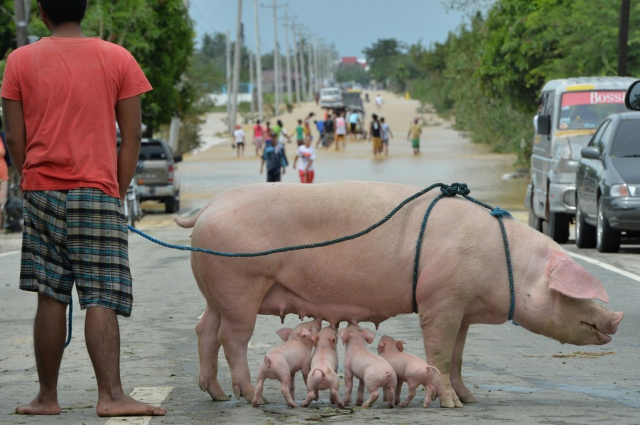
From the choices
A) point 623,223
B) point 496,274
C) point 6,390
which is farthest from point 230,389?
point 623,223

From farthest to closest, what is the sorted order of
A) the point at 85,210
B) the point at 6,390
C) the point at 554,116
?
the point at 554,116
the point at 6,390
the point at 85,210

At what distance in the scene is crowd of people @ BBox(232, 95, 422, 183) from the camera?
31609mm

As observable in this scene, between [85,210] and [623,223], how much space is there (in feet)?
36.3

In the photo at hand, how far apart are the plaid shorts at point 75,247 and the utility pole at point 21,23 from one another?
20546 mm

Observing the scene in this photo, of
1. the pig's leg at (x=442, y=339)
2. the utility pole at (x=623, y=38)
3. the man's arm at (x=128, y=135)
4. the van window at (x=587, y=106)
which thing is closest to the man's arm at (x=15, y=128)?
the man's arm at (x=128, y=135)

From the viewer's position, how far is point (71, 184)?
6047mm

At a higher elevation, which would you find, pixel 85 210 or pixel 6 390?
pixel 85 210

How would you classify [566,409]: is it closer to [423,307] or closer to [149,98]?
[423,307]

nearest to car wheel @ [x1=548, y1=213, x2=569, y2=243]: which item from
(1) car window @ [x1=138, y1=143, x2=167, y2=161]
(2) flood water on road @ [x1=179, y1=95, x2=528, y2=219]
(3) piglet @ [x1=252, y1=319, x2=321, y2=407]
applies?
(2) flood water on road @ [x1=179, y1=95, x2=528, y2=219]

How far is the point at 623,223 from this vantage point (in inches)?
629

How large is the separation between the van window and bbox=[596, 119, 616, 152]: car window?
2.73 metres

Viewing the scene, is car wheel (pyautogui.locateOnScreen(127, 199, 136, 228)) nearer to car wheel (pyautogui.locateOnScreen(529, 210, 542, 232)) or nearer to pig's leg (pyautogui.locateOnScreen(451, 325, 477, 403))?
car wheel (pyautogui.locateOnScreen(529, 210, 542, 232))

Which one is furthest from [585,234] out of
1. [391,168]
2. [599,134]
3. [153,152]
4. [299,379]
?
[391,168]

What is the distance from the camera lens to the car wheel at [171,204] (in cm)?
3091
